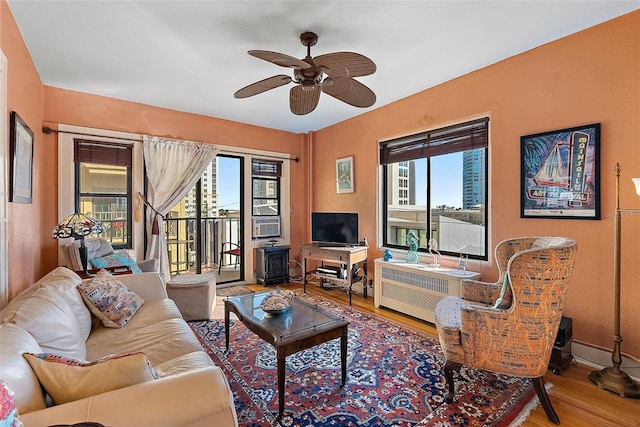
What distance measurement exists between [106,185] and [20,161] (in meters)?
1.63

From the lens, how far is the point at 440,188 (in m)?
3.57

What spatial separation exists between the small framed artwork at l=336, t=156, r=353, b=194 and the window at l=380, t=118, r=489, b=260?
56 cm

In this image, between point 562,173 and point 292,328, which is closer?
point 292,328


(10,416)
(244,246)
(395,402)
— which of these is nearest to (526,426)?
(395,402)

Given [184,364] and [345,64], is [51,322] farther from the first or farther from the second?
[345,64]

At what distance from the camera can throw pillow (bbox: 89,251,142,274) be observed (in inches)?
119

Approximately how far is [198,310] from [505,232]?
3283 millimetres

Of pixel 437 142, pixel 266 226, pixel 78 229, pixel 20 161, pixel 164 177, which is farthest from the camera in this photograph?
pixel 266 226

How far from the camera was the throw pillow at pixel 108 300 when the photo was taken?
2.09 m

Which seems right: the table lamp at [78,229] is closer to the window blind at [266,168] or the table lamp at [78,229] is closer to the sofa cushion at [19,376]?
the sofa cushion at [19,376]

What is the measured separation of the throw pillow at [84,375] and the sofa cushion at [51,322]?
437 mm

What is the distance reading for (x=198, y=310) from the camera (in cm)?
324

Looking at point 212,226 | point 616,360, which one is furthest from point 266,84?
point 616,360

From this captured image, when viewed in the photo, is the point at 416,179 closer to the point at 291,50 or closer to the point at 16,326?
the point at 291,50
